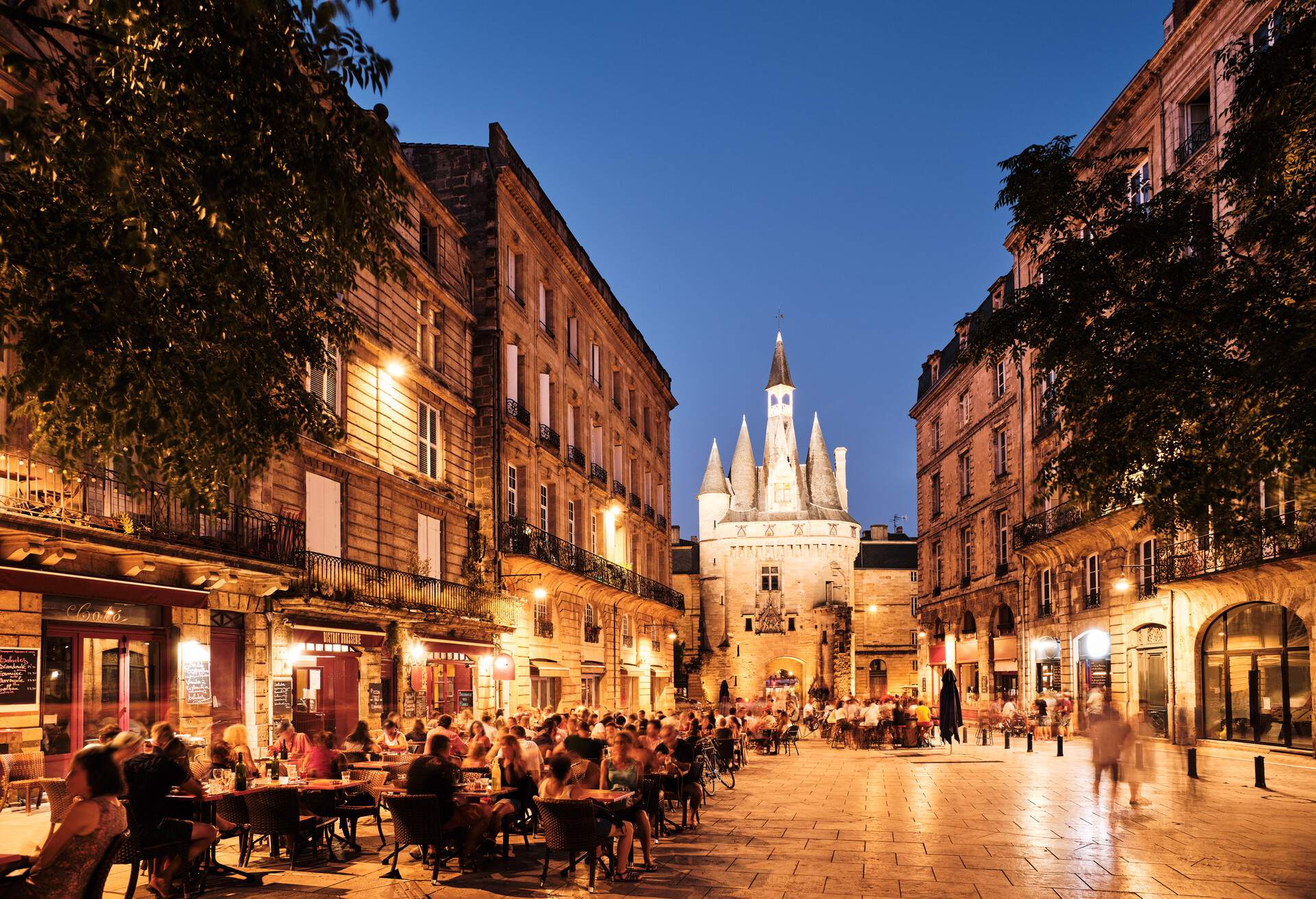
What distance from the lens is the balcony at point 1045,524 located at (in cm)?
2872

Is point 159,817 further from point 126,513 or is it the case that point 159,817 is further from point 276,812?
point 126,513

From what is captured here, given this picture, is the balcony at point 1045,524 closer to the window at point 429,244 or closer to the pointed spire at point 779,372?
the window at point 429,244

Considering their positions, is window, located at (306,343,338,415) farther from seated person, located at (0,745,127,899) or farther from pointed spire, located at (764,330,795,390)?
pointed spire, located at (764,330,795,390)

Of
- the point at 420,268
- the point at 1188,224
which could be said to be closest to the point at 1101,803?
the point at 1188,224

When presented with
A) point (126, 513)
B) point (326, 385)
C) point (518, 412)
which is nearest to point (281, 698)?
point (126, 513)

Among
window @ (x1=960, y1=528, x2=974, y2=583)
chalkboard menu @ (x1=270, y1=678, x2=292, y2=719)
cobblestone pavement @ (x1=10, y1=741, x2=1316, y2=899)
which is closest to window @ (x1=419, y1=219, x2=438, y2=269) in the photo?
chalkboard menu @ (x1=270, y1=678, x2=292, y2=719)

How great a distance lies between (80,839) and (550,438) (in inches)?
972

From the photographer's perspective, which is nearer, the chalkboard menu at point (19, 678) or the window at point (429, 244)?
the chalkboard menu at point (19, 678)

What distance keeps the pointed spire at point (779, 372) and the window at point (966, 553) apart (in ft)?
149

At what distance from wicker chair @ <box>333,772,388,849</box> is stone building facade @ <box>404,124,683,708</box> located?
1365 centimetres

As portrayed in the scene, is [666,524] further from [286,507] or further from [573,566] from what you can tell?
[286,507]

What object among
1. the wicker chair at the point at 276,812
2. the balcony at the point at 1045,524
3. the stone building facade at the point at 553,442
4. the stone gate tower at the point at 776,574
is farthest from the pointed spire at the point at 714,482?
the wicker chair at the point at 276,812

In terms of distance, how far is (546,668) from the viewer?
96.6 ft

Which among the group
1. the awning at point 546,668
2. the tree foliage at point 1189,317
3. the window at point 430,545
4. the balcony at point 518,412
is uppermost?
the balcony at point 518,412
